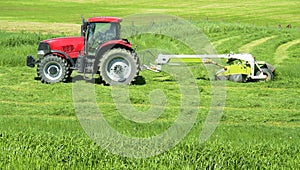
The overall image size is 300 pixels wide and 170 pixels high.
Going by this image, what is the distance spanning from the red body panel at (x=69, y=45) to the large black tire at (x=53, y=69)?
0.32 m

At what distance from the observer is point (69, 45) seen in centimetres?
1522

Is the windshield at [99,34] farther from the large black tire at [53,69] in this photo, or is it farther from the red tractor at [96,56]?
the large black tire at [53,69]

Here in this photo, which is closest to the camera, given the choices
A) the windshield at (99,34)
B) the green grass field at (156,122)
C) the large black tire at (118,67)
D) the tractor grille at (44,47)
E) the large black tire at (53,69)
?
the green grass field at (156,122)

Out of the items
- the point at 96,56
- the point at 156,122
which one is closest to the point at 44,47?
the point at 96,56

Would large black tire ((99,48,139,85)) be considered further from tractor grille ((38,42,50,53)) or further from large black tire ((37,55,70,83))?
tractor grille ((38,42,50,53))

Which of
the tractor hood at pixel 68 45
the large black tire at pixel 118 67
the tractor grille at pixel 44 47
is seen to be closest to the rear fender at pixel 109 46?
the large black tire at pixel 118 67

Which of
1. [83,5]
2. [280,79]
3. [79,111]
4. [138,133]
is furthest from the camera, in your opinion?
[83,5]

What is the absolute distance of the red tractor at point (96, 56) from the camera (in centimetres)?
1456

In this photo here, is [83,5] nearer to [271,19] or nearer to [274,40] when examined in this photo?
[271,19]

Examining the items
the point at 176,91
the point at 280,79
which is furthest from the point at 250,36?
the point at 176,91

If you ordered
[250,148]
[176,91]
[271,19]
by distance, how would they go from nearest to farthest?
[250,148]
[176,91]
[271,19]

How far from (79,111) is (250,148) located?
4.45m

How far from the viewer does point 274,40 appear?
90.9 ft

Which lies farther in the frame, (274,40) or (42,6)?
(42,6)
